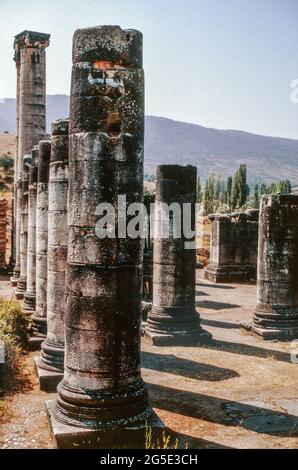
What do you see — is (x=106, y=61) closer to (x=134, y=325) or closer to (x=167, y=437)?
(x=134, y=325)

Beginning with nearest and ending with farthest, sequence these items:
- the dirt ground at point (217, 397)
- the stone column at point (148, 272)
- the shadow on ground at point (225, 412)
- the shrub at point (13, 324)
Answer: the dirt ground at point (217, 397)
the shadow on ground at point (225, 412)
the shrub at point (13, 324)
the stone column at point (148, 272)

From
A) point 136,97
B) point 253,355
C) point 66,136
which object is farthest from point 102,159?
point 253,355

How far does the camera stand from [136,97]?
6.83m

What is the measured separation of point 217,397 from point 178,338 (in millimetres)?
3820

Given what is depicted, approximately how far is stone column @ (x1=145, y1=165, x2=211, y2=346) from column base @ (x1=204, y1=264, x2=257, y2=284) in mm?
10738

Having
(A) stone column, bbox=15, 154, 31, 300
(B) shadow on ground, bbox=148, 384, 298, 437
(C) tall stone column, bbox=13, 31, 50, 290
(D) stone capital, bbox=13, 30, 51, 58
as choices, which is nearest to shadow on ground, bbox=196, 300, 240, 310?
(A) stone column, bbox=15, 154, 31, 300

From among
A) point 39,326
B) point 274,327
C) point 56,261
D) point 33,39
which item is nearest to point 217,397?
point 56,261

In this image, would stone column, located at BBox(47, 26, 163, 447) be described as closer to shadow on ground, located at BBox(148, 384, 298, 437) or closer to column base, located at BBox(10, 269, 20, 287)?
shadow on ground, located at BBox(148, 384, 298, 437)

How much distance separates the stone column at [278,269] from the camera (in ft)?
44.7

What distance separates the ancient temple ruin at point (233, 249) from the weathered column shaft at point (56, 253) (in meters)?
15.0

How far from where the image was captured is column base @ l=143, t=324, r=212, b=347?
1295 centimetres

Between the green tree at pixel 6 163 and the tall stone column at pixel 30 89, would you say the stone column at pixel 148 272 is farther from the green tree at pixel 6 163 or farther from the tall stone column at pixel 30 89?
the green tree at pixel 6 163

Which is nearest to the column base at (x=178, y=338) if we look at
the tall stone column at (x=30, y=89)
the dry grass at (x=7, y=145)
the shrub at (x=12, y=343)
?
the shrub at (x=12, y=343)

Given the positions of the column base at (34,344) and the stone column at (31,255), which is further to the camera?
the stone column at (31,255)
